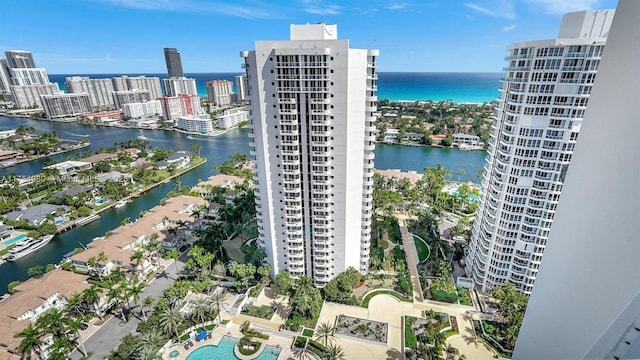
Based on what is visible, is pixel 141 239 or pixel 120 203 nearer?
pixel 141 239

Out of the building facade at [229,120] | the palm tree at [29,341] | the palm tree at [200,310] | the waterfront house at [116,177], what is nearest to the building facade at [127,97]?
the building facade at [229,120]

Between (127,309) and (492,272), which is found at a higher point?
(492,272)

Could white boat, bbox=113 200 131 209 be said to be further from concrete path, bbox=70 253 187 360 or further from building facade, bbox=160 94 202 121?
building facade, bbox=160 94 202 121

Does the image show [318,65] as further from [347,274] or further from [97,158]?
[97,158]

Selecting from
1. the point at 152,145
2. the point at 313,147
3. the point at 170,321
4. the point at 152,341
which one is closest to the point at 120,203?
the point at 170,321

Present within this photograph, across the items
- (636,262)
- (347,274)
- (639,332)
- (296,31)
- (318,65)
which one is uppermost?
(296,31)

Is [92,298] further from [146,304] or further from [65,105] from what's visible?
[65,105]

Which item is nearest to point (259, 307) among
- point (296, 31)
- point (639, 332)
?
point (296, 31)
